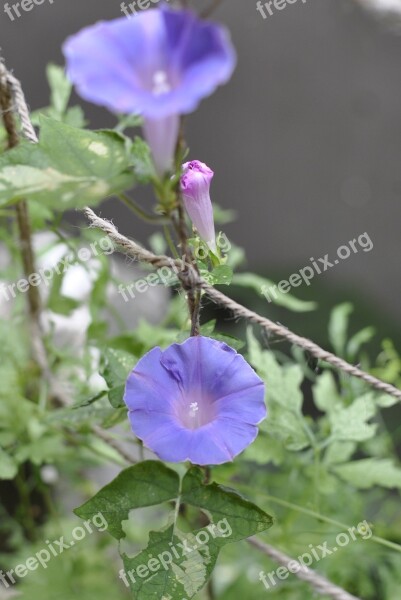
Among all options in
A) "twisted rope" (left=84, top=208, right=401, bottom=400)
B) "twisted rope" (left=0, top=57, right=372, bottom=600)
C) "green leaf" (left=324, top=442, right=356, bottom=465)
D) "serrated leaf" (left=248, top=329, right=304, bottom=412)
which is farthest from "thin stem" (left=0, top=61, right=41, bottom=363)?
"green leaf" (left=324, top=442, right=356, bottom=465)

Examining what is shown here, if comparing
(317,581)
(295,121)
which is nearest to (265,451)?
(317,581)

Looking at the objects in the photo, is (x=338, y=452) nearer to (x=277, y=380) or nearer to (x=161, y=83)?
(x=277, y=380)

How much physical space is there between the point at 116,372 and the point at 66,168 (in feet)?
0.82

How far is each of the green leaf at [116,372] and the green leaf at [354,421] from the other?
0.25 metres

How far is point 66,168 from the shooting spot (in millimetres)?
476

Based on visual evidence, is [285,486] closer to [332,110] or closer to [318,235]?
[318,235]

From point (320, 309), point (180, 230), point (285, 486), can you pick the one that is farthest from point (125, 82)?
point (320, 309)

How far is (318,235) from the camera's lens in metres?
1.97

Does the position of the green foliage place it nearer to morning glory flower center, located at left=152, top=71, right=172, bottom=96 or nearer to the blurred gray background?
morning glory flower center, located at left=152, top=71, right=172, bottom=96

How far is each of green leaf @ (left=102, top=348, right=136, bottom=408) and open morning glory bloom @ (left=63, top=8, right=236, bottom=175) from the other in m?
0.26

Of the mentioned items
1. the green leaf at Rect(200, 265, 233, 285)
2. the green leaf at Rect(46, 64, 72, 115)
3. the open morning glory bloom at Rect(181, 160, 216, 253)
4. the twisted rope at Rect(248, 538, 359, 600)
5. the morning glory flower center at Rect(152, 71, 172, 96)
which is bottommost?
the twisted rope at Rect(248, 538, 359, 600)

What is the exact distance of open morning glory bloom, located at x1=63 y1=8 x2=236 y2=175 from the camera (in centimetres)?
40

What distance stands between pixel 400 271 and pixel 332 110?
469 mm

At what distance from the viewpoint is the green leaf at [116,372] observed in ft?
2.14
